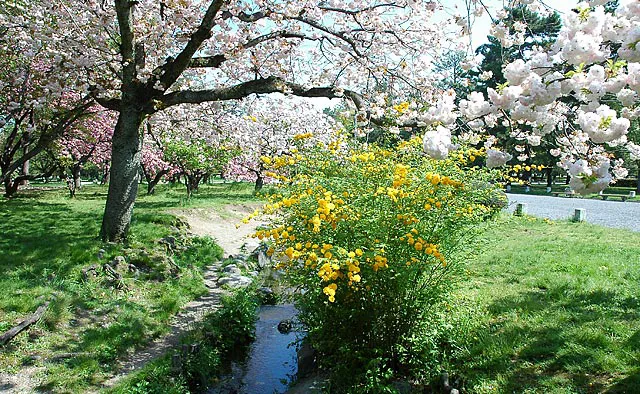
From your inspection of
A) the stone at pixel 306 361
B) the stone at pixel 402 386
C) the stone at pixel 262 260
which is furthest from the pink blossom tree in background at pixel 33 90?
the stone at pixel 402 386

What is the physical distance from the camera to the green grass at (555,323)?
3600 mm

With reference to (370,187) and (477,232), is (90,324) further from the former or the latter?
(477,232)

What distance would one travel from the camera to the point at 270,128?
1447 centimetres

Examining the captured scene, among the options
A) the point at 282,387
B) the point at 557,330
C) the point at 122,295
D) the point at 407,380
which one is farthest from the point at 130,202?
the point at 557,330

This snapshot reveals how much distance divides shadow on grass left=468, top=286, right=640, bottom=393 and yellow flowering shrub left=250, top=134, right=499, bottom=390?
0.86 meters

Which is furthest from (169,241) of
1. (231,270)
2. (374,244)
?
(374,244)

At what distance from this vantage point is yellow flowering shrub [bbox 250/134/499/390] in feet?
12.0

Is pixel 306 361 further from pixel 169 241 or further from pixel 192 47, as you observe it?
pixel 192 47

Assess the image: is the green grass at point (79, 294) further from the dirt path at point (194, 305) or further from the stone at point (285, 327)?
the stone at point (285, 327)

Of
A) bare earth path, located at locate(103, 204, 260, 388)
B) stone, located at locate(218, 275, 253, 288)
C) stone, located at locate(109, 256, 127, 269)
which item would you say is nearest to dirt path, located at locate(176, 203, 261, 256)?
bare earth path, located at locate(103, 204, 260, 388)

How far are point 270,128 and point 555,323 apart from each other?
11317 millimetres

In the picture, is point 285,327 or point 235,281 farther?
point 235,281

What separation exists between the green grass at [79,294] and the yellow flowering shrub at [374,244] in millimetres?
2294

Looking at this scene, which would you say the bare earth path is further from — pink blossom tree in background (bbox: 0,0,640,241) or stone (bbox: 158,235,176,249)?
pink blossom tree in background (bbox: 0,0,640,241)
